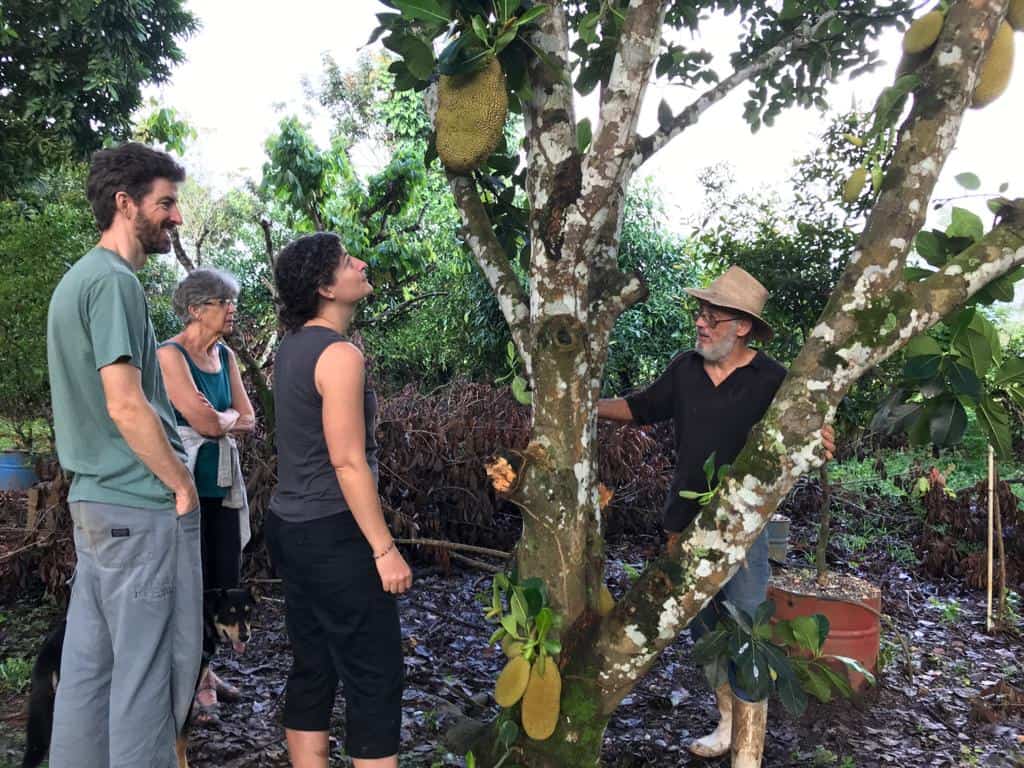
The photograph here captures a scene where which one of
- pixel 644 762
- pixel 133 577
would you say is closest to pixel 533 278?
pixel 133 577

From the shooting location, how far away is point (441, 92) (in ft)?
6.84

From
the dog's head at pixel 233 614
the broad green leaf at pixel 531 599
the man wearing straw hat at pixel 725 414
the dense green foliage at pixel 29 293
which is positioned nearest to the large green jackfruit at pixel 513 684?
the broad green leaf at pixel 531 599

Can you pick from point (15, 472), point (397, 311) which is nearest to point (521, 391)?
point (15, 472)

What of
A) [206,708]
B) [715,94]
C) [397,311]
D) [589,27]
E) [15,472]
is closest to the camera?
[589,27]

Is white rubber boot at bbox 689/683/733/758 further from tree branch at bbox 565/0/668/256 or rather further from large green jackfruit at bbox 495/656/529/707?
tree branch at bbox 565/0/668/256

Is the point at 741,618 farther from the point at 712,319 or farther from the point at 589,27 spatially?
the point at 589,27

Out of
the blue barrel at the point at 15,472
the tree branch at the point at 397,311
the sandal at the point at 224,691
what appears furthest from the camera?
the tree branch at the point at 397,311

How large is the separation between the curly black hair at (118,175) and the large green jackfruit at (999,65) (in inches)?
81.5

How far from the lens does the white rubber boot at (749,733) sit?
7.96 ft

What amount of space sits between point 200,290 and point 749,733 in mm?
2259

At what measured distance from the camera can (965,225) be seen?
2.12 meters

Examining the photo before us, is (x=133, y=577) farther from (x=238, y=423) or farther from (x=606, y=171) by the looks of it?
(x=606, y=171)

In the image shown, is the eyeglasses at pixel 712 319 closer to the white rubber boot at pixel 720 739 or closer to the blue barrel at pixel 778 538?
the white rubber boot at pixel 720 739

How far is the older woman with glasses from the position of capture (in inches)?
107
